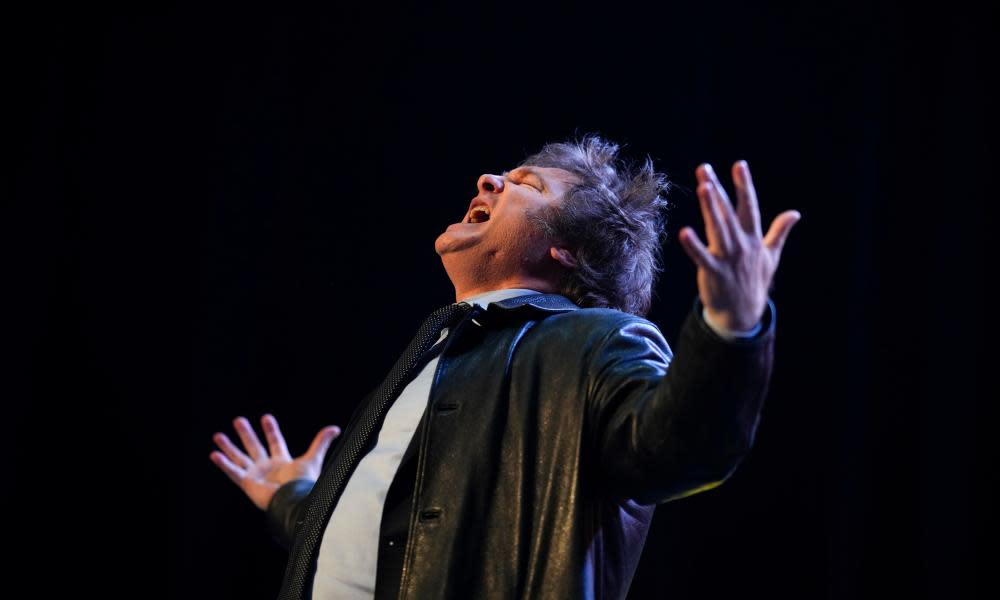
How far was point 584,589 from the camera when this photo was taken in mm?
1294

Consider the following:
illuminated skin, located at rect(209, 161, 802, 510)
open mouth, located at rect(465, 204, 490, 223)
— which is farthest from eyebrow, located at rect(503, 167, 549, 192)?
open mouth, located at rect(465, 204, 490, 223)

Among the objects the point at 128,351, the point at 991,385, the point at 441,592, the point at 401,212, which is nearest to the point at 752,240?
the point at 441,592

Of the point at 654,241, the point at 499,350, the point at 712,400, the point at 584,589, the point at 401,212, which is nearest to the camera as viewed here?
the point at 712,400

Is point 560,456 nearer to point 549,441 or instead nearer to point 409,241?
point 549,441

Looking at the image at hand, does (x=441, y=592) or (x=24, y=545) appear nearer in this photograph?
→ (x=441, y=592)

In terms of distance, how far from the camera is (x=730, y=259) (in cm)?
107

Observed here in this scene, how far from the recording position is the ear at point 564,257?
2033mm

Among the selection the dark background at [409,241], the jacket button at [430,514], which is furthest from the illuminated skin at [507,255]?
the dark background at [409,241]

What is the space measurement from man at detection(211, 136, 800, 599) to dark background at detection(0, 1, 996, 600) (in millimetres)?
1135

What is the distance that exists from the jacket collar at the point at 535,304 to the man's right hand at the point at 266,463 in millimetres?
703

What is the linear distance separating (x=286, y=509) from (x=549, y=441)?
3.08 ft

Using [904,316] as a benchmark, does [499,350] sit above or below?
above

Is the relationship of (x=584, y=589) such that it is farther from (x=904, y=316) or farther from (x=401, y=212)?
(x=401, y=212)

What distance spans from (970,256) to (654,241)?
83 cm
